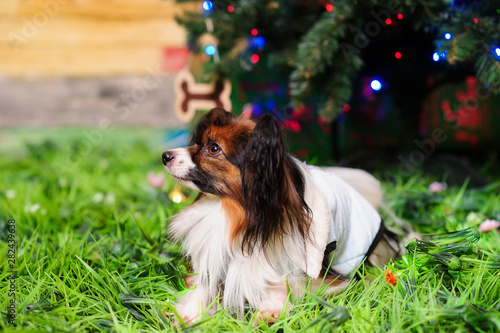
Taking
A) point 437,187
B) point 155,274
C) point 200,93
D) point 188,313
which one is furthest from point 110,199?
point 437,187

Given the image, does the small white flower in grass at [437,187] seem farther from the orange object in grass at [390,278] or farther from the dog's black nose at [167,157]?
the dog's black nose at [167,157]

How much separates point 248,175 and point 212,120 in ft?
1.05

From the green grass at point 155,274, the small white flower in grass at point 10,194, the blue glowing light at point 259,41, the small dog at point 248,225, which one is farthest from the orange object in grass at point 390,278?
the small white flower in grass at point 10,194

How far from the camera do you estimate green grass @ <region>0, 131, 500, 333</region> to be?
53.3 inches

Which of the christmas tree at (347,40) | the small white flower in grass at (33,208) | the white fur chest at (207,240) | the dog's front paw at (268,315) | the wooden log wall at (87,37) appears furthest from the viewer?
the wooden log wall at (87,37)

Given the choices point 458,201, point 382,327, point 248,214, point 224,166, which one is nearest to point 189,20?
point 224,166

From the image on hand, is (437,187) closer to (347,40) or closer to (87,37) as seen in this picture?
(347,40)

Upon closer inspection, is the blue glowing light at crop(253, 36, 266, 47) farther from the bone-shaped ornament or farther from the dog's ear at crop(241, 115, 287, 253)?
the dog's ear at crop(241, 115, 287, 253)

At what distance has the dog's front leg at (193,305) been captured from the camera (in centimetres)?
148

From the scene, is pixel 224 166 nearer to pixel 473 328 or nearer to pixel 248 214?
pixel 248 214

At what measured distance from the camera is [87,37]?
4.23 metres

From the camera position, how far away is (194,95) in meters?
2.81

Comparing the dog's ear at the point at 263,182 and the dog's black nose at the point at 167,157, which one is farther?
the dog's black nose at the point at 167,157

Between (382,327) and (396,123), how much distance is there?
2.57 m
